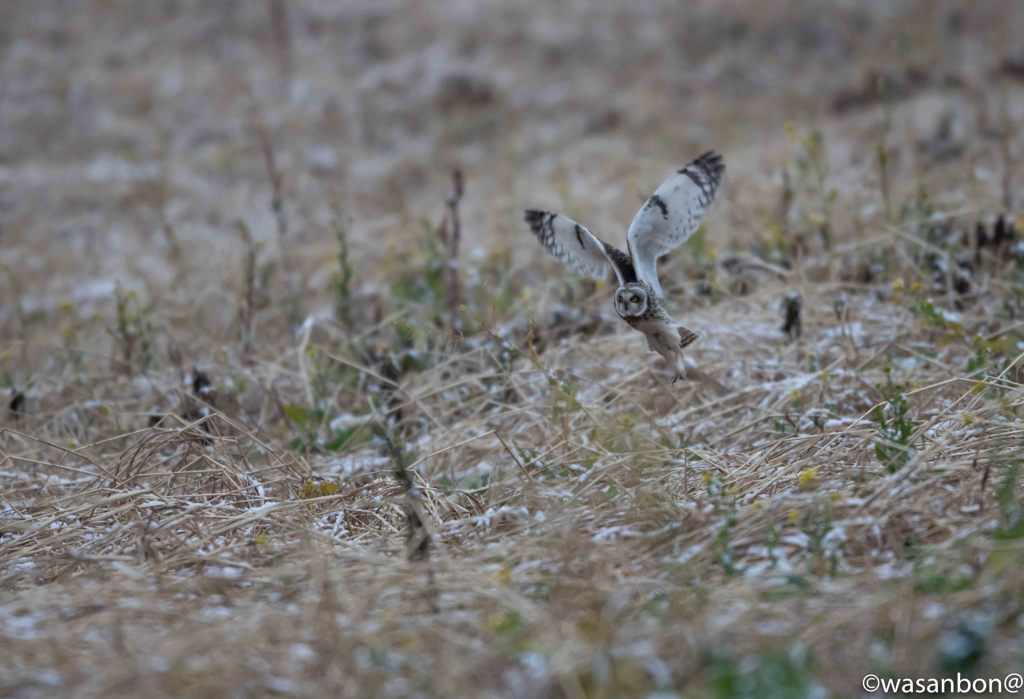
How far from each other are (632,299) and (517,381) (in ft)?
4.07

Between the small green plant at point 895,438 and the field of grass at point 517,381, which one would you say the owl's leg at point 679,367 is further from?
the small green plant at point 895,438

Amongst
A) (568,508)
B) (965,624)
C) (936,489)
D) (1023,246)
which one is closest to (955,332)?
(1023,246)

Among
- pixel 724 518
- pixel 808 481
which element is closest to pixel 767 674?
pixel 724 518

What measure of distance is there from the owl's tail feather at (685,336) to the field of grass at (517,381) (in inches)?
10.0

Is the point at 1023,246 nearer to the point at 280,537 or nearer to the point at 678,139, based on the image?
the point at 280,537

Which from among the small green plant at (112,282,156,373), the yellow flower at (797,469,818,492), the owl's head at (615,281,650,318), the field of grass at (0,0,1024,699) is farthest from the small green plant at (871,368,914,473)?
the small green plant at (112,282,156,373)

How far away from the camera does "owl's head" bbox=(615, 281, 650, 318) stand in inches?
97.7

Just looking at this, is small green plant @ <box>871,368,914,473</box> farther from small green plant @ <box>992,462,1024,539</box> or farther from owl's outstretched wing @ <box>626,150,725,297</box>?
owl's outstretched wing @ <box>626,150,725,297</box>

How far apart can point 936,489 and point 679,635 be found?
0.86 meters

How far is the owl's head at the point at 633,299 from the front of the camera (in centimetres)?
248

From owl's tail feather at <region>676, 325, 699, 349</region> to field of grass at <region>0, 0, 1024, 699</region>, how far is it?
0.25 m

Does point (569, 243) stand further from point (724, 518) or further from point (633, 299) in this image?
point (724, 518)

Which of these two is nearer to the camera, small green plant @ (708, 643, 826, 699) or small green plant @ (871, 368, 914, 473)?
small green plant @ (708, 643, 826, 699)

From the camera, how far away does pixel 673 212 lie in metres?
2.71
